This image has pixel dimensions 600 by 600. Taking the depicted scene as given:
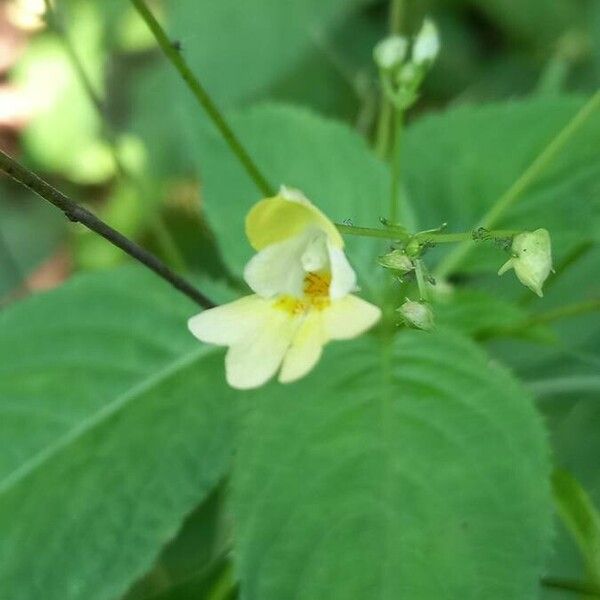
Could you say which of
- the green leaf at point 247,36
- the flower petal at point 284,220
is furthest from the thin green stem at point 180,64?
the green leaf at point 247,36

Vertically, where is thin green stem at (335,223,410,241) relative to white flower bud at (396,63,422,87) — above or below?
below

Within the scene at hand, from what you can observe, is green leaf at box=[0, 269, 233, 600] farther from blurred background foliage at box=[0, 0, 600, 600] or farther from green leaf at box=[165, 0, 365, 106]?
green leaf at box=[165, 0, 365, 106]

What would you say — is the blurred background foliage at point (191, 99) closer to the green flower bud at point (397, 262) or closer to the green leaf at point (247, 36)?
the green leaf at point (247, 36)

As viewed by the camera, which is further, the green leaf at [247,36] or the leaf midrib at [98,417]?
the green leaf at [247,36]

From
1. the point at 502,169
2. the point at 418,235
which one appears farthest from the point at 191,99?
the point at 418,235

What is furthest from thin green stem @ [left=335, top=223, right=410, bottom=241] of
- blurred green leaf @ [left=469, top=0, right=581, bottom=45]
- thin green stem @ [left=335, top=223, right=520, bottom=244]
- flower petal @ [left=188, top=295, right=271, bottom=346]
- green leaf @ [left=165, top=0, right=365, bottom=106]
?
blurred green leaf @ [left=469, top=0, right=581, bottom=45]

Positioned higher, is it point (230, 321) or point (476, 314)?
point (476, 314)

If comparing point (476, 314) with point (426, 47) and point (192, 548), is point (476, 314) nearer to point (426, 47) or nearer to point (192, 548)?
point (426, 47)
